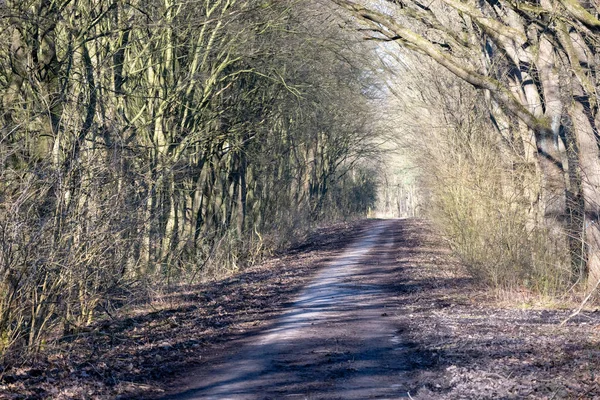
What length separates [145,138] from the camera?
17.8 meters

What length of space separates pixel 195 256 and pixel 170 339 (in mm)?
10559

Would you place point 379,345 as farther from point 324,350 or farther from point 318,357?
point 318,357

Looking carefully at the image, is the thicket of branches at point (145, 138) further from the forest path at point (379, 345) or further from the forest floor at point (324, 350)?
the forest path at point (379, 345)

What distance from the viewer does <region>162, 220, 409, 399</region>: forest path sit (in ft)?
23.0

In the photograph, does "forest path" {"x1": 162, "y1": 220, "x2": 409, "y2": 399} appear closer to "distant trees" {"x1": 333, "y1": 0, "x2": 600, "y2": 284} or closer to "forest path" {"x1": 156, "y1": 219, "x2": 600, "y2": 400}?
"forest path" {"x1": 156, "y1": 219, "x2": 600, "y2": 400}

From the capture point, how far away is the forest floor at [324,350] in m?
6.88

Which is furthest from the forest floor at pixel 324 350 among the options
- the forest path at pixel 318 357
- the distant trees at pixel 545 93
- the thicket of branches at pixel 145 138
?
the distant trees at pixel 545 93

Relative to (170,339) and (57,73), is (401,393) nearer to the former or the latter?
(170,339)

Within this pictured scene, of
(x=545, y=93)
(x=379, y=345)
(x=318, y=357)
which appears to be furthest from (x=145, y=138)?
(x=318, y=357)

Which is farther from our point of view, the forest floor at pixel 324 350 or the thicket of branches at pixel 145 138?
the thicket of branches at pixel 145 138

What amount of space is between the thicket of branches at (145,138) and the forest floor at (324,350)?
2.12 ft

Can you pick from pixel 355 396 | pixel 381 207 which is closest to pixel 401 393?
pixel 355 396

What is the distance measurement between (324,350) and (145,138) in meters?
10.3

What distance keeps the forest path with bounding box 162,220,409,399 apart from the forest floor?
2 cm
